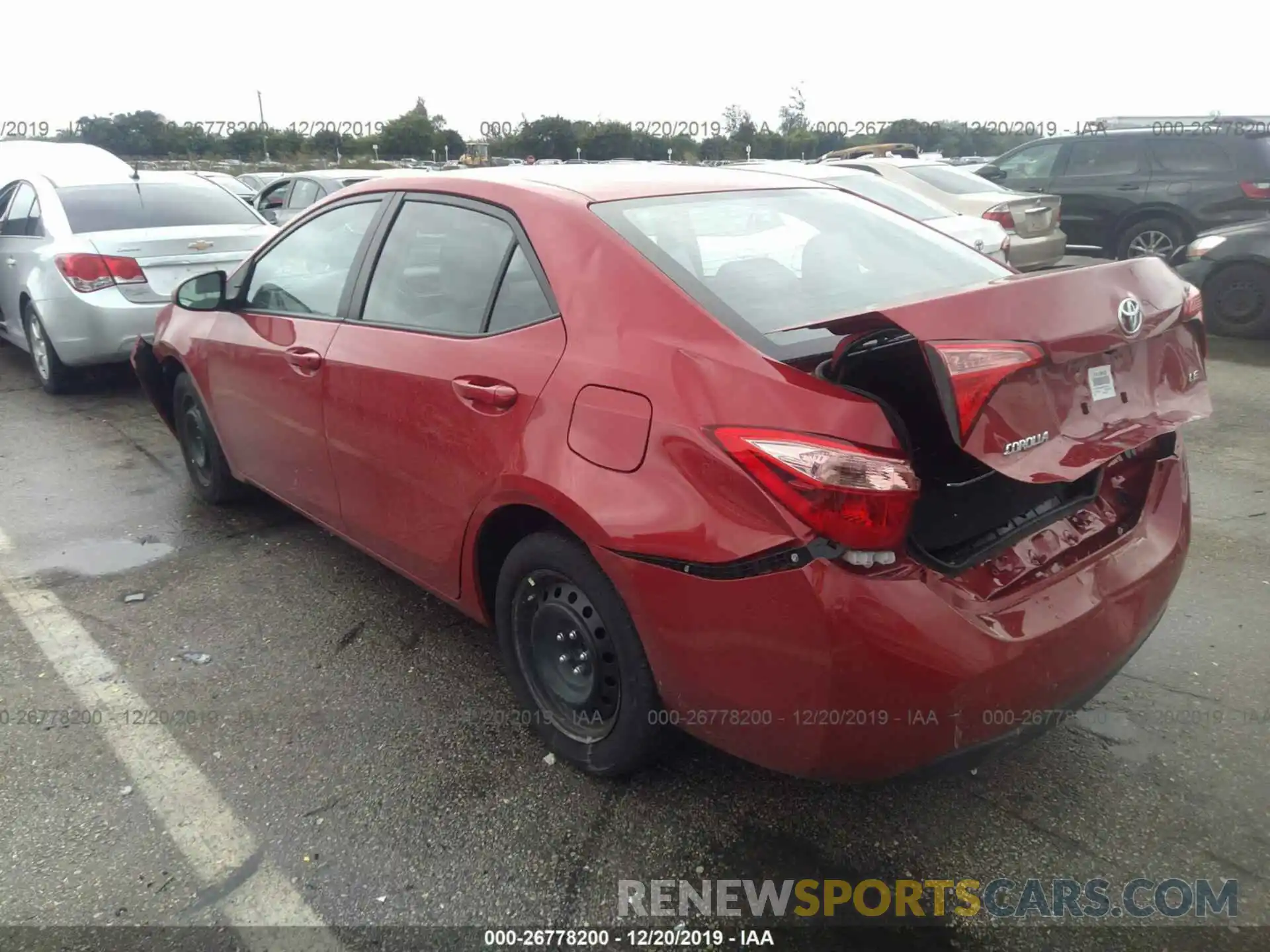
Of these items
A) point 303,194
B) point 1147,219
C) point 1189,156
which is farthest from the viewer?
point 303,194

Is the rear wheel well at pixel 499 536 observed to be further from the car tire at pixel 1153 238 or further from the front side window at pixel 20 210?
the car tire at pixel 1153 238

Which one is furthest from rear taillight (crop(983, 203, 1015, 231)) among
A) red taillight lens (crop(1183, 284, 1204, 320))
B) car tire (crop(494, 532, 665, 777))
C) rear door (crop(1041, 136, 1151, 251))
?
car tire (crop(494, 532, 665, 777))

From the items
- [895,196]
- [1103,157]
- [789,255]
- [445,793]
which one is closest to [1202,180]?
[1103,157]

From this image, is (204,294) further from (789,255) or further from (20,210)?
(20,210)

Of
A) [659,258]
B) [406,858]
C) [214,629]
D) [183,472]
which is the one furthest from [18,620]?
[659,258]

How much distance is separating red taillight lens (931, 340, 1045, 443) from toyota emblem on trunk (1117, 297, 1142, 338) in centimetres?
39

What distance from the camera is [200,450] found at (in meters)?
4.66

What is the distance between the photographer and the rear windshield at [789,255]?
92.7 inches

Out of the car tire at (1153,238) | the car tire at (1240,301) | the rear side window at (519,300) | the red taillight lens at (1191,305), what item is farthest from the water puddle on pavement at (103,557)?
the car tire at (1153,238)

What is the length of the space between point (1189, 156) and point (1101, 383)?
10054mm

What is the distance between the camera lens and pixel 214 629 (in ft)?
11.6

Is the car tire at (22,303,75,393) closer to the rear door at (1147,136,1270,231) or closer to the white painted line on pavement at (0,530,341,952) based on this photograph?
the white painted line on pavement at (0,530,341,952)

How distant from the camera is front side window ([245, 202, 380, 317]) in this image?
3.37 m

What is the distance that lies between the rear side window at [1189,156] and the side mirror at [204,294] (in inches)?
404
